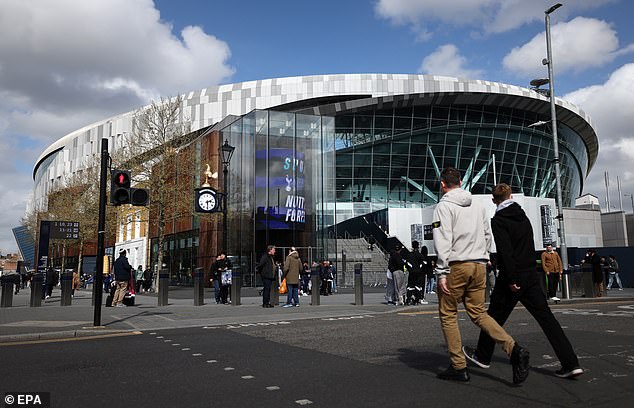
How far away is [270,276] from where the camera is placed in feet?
49.2

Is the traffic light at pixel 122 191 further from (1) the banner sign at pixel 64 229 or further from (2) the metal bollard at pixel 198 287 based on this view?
(1) the banner sign at pixel 64 229

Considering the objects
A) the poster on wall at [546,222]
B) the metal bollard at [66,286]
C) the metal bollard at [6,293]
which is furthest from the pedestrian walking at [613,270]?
the metal bollard at [6,293]

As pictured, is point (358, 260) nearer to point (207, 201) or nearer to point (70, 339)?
point (207, 201)

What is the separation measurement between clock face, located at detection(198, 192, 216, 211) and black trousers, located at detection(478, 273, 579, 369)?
16.3 metres

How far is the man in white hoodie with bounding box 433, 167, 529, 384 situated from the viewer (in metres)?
4.64

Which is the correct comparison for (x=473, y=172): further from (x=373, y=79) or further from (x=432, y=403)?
(x=432, y=403)

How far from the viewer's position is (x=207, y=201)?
20.4m

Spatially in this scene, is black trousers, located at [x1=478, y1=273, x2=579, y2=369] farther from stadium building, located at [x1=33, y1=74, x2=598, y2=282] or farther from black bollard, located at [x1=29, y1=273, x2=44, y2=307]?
stadium building, located at [x1=33, y1=74, x2=598, y2=282]

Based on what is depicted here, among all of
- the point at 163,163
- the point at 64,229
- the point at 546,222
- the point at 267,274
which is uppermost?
the point at 163,163

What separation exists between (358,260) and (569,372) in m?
34.8

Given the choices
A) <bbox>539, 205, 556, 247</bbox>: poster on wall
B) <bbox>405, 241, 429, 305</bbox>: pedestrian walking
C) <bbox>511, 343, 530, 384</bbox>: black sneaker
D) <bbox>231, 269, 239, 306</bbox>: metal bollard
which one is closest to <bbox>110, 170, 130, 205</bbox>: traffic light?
<bbox>231, 269, 239, 306</bbox>: metal bollard

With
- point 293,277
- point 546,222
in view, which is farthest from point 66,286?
point 546,222

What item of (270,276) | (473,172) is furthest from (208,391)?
(473,172)

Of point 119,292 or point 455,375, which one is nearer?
point 455,375
